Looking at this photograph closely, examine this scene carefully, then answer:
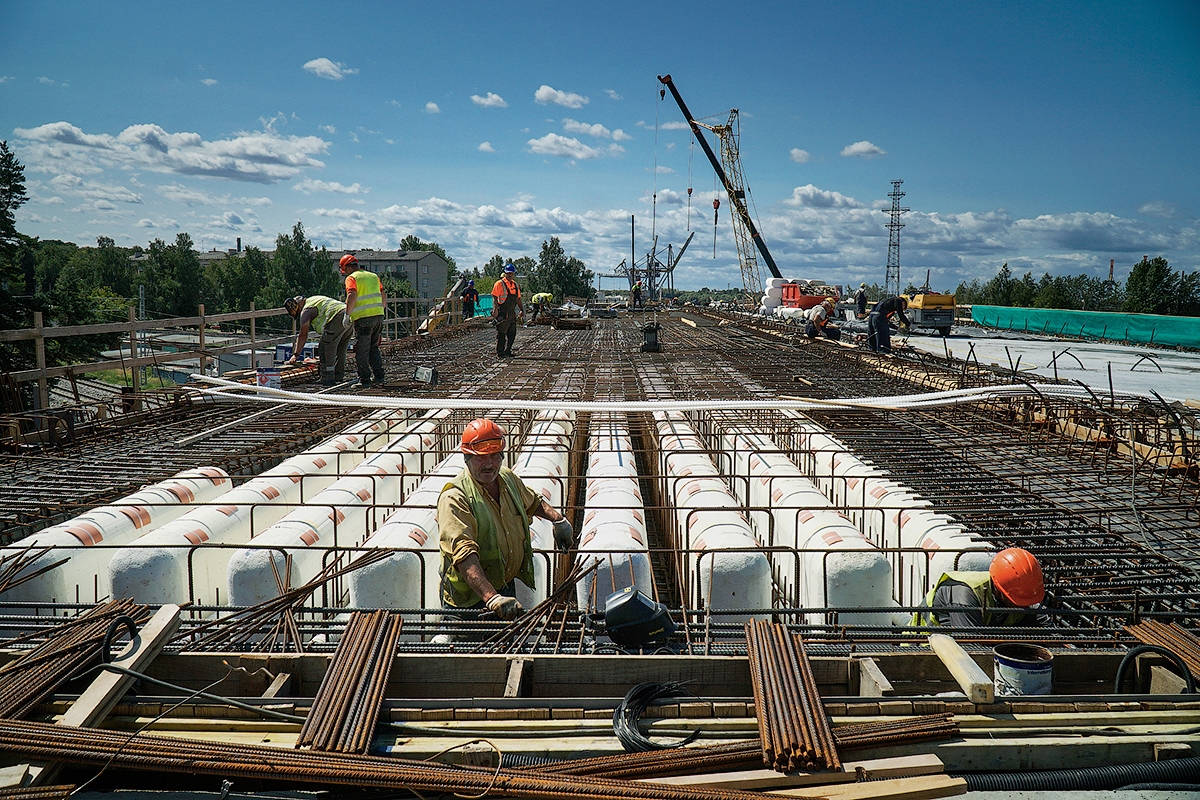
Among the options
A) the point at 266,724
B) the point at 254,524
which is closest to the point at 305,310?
the point at 254,524

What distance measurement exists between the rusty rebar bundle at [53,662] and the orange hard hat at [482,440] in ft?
6.93

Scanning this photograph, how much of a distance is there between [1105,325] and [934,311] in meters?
7.27

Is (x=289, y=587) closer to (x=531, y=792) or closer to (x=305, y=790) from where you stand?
(x=305, y=790)

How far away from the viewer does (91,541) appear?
634cm

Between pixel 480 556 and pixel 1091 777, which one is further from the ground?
pixel 480 556

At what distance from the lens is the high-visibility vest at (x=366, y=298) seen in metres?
12.6

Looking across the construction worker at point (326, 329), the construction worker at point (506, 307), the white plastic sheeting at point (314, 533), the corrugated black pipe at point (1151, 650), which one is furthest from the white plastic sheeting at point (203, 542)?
the construction worker at point (506, 307)

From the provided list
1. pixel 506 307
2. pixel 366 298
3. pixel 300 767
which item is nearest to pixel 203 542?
pixel 300 767

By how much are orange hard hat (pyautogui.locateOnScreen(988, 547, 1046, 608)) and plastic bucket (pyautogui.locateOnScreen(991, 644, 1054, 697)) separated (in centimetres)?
62

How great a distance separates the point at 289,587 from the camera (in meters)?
5.85

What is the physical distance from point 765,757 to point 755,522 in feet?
17.1

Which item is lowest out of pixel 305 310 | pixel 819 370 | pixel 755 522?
pixel 755 522

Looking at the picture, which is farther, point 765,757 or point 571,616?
point 571,616

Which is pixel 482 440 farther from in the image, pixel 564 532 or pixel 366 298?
pixel 366 298
